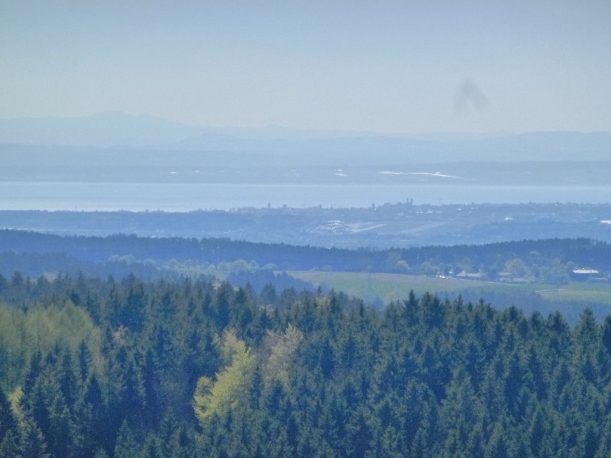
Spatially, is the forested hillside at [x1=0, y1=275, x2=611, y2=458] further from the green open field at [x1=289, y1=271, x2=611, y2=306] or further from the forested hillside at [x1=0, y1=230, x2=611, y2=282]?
the forested hillside at [x1=0, y1=230, x2=611, y2=282]

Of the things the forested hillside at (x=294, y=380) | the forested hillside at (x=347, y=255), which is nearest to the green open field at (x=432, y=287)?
the forested hillside at (x=347, y=255)

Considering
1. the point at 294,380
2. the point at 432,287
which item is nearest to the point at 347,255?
the point at 432,287

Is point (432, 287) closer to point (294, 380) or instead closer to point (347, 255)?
point (347, 255)

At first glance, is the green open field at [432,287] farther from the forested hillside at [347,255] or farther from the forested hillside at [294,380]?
the forested hillside at [294,380]

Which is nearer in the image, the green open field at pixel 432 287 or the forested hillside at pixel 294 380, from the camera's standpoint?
the forested hillside at pixel 294 380

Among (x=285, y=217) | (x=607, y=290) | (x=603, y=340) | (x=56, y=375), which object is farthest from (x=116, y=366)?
(x=285, y=217)

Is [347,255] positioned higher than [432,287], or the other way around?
[347,255]

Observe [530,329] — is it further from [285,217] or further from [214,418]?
[285,217]

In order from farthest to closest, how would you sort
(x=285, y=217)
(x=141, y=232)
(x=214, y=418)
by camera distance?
(x=285, y=217) → (x=141, y=232) → (x=214, y=418)
